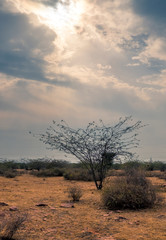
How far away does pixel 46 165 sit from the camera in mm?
43500

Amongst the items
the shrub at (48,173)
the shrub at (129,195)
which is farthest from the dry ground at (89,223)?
the shrub at (48,173)

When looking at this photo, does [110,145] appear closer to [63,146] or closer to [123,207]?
[63,146]

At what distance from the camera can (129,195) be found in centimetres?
927

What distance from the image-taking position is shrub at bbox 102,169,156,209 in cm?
926

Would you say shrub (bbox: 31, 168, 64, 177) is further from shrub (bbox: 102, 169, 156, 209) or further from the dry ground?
shrub (bbox: 102, 169, 156, 209)

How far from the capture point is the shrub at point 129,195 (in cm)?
926

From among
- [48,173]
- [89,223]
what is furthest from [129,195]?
[48,173]

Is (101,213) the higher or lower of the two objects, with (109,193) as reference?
lower

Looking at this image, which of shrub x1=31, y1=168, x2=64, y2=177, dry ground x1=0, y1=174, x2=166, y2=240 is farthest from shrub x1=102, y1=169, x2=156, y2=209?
shrub x1=31, y1=168, x2=64, y2=177

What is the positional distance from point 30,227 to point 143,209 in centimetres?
437

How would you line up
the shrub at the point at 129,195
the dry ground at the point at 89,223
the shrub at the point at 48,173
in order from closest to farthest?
the dry ground at the point at 89,223 < the shrub at the point at 129,195 < the shrub at the point at 48,173

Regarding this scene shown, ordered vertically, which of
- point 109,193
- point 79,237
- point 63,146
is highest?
point 63,146

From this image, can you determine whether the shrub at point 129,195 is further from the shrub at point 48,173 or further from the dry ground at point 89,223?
the shrub at point 48,173

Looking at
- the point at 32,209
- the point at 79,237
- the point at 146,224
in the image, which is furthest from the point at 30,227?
the point at 146,224
